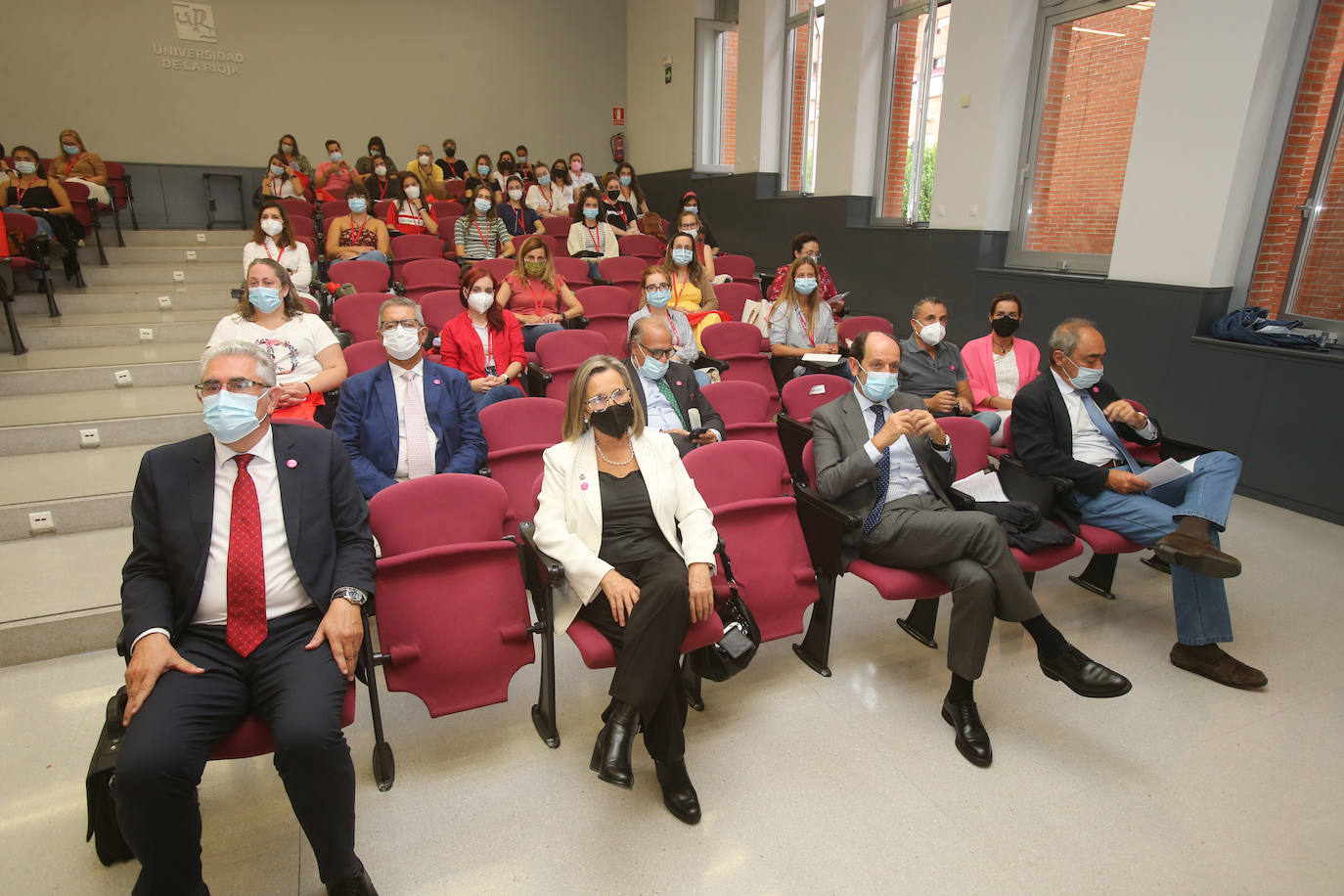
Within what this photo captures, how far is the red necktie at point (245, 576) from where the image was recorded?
183cm

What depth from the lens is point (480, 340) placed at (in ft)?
13.5

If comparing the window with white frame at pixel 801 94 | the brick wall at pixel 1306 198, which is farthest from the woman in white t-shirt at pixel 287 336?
Result: the window with white frame at pixel 801 94

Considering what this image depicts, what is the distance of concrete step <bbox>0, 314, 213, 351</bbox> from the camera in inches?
192

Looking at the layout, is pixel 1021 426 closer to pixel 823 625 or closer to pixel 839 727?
pixel 823 625

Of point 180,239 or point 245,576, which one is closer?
point 245,576

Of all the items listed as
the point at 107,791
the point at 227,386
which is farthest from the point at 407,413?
the point at 107,791

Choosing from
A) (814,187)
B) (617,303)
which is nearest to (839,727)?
(617,303)

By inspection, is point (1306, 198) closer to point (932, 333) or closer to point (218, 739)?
point (932, 333)

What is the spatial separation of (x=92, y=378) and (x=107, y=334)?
81 centimetres

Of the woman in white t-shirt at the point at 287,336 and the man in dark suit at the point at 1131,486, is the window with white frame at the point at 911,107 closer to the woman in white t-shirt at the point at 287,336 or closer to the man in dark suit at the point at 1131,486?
the man in dark suit at the point at 1131,486

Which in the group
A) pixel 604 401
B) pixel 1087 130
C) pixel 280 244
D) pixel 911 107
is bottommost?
pixel 604 401

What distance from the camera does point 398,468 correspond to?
2979mm

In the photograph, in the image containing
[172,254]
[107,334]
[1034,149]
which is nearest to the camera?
[107,334]

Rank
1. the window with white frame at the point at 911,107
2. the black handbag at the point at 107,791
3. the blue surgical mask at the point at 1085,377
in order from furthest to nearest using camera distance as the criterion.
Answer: the window with white frame at the point at 911,107 < the blue surgical mask at the point at 1085,377 < the black handbag at the point at 107,791
